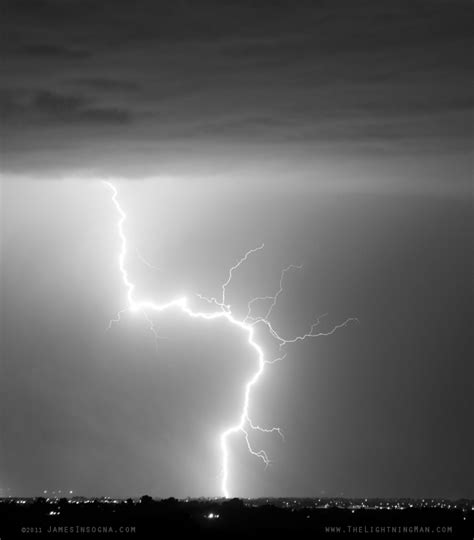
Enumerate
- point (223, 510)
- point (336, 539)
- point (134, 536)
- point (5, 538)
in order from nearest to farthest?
1. point (5, 538)
2. point (134, 536)
3. point (336, 539)
4. point (223, 510)

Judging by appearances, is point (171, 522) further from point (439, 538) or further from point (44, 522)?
point (439, 538)

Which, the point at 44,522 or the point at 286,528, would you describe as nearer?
the point at 44,522

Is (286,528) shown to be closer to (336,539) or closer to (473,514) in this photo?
(336,539)

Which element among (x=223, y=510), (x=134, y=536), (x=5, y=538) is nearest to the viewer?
(x=5, y=538)

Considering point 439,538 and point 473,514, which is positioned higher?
point 473,514

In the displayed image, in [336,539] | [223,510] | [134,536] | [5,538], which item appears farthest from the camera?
[223,510]

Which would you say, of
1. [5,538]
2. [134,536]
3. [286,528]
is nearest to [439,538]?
[286,528]

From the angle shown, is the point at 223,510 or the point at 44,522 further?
the point at 223,510

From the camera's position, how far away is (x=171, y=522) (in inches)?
3570

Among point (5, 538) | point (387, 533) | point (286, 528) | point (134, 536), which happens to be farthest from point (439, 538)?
point (5, 538)

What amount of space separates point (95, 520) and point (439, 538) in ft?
62.8

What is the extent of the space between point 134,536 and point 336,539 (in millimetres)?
12651

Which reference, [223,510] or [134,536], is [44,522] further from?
[223,510]

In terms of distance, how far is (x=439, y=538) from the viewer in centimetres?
8675
